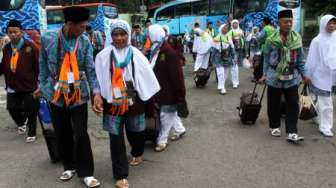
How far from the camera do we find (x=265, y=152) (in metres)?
5.45

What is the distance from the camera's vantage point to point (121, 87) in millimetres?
4223

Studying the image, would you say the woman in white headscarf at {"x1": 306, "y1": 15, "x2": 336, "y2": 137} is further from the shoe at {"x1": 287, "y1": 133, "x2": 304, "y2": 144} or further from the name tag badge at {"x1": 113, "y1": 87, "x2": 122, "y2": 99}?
the name tag badge at {"x1": 113, "y1": 87, "x2": 122, "y2": 99}

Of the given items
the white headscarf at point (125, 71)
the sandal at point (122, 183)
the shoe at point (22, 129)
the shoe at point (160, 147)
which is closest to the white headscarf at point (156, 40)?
the white headscarf at point (125, 71)

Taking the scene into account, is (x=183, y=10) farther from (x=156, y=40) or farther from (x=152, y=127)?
(x=152, y=127)

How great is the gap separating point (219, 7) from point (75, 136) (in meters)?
20.3

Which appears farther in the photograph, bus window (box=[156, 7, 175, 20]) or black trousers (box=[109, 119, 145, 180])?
bus window (box=[156, 7, 175, 20])

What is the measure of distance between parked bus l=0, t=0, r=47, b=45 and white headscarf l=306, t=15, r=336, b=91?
8811 mm

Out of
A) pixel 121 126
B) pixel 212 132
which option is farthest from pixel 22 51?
pixel 212 132

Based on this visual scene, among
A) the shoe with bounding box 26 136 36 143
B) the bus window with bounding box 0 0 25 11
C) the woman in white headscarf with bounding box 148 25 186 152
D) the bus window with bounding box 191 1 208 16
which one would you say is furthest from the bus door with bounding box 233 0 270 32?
the shoe with bounding box 26 136 36 143

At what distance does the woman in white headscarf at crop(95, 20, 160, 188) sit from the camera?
4.23 m

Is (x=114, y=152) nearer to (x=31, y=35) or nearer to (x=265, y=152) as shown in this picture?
(x=265, y=152)

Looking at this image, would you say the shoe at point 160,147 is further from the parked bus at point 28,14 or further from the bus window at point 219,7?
→ the bus window at point 219,7

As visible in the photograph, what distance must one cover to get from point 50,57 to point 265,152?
296 cm

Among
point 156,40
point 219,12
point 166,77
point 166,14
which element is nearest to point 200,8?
point 219,12
